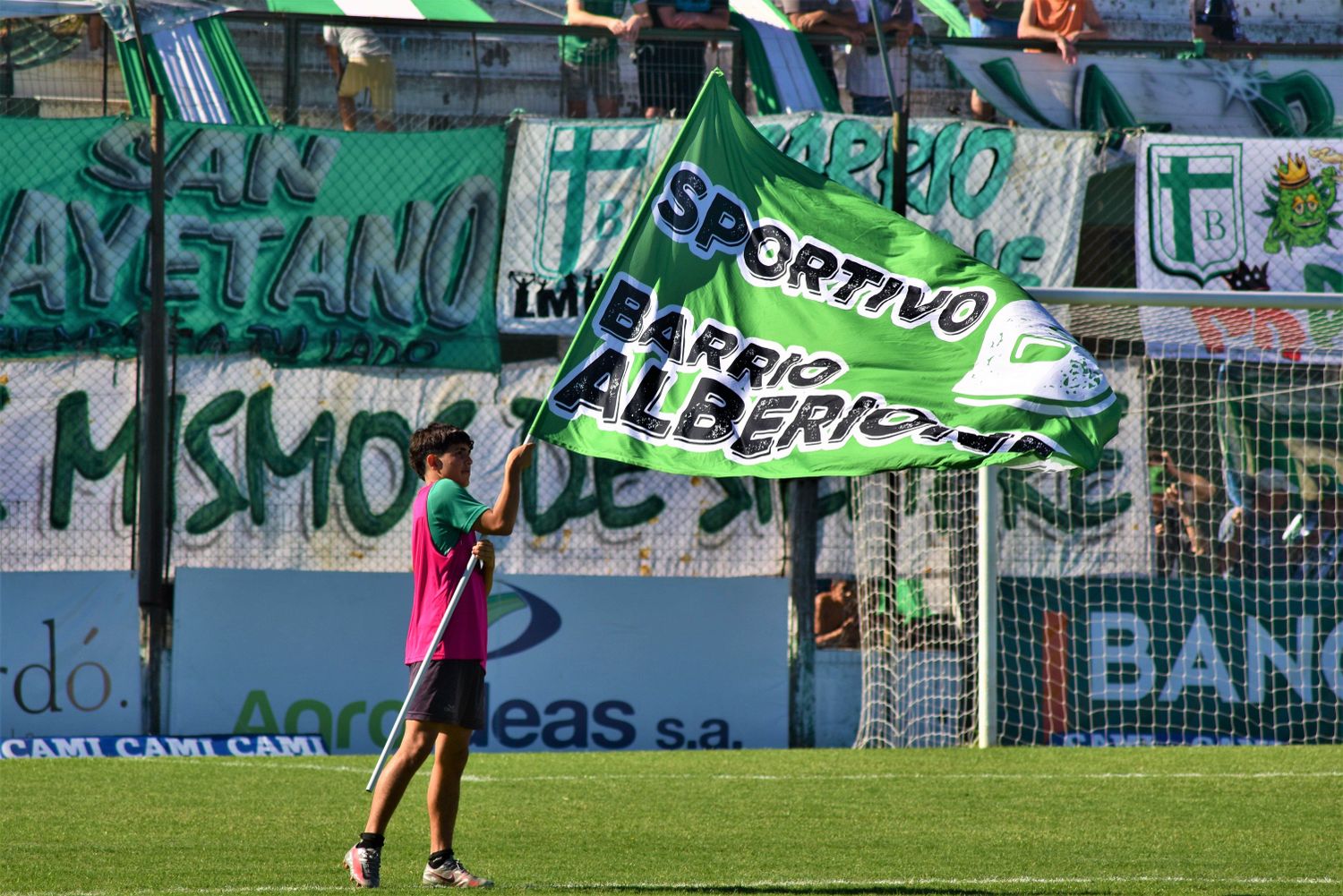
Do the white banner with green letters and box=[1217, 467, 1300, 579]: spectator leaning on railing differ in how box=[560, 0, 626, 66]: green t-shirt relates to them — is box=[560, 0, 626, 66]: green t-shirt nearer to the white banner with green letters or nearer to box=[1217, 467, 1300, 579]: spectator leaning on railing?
the white banner with green letters

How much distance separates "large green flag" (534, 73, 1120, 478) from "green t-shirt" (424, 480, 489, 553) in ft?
3.24

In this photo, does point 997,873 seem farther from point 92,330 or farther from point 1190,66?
point 1190,66

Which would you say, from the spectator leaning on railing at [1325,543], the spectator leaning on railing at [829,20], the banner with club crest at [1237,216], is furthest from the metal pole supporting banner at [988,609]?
the spectator leaning on railing at [829,20]

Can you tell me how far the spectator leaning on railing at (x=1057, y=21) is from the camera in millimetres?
16688

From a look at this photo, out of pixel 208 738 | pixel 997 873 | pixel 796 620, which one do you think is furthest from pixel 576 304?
pixel 997 873

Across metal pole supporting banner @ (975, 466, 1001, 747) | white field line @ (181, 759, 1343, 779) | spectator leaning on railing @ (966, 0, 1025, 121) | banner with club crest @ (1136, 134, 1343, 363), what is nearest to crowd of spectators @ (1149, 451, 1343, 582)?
banner with club crest @ (1136, 134, 1343, 363)

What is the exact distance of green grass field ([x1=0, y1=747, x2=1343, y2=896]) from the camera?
689cm

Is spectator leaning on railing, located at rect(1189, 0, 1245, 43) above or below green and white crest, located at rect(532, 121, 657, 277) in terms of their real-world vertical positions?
above

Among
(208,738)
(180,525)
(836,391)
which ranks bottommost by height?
(208,738)

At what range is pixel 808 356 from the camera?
836 centimetres

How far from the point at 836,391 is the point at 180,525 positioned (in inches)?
316

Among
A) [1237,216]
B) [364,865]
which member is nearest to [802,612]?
[1237,216]

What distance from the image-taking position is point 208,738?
14078mm

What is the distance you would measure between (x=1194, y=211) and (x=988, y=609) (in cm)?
437
